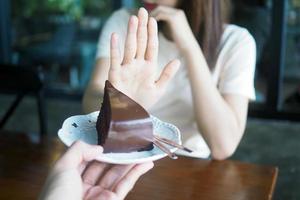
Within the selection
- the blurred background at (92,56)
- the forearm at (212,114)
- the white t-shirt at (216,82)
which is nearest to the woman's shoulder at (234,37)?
the white t-shirt at (216,82)

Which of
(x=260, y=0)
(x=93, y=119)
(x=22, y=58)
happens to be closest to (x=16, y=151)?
(x=93, y=119)

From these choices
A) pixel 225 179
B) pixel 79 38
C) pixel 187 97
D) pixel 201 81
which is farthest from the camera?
pixel 79 38

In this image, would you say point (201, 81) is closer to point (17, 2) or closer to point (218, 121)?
point (218, 121)

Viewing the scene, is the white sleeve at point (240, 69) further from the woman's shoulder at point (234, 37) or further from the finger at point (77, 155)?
the finger at point (77, 155)

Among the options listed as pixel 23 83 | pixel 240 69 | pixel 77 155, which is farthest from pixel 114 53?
pixel 23 83

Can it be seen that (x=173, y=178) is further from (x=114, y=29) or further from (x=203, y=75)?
(x=114, y=29)

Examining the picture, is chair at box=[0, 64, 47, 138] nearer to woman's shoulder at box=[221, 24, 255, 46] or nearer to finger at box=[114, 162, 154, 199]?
woman's shoulder at box=[221, 24, 255, 46]
